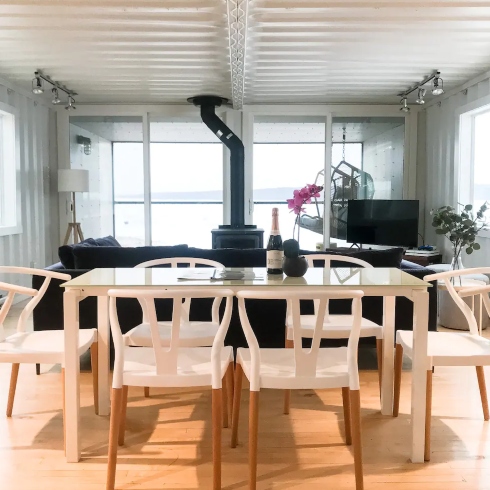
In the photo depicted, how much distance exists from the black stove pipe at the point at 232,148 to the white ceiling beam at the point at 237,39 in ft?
2.29

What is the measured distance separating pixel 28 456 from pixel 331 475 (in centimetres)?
124

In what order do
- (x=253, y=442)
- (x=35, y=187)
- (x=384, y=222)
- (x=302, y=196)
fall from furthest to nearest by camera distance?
(x=35, y=187), (x=384, y=222), (x=302, y=196), (x=253, y=442)

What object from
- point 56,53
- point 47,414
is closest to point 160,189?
point 56,53

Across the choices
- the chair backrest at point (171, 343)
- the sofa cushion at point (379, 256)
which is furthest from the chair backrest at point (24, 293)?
the sofa cushion at point (379, 256)

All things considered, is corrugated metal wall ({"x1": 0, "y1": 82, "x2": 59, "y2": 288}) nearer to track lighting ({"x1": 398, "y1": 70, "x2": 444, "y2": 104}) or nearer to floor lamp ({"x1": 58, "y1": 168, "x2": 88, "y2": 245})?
floor lamp ({"x1": 58, "y1": 168, "x2": 88, "y2": 245})

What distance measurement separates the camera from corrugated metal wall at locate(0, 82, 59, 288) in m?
6.04

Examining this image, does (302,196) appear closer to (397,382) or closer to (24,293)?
(397,382)

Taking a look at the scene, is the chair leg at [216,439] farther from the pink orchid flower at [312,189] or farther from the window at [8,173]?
the window at [8,173]

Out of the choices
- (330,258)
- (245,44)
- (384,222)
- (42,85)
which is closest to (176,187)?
(42,85)

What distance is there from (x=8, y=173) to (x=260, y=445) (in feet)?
15.7

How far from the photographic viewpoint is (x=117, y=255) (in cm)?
352

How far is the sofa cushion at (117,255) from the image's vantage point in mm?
3508

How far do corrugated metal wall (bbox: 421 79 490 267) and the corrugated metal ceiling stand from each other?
0.24 metres

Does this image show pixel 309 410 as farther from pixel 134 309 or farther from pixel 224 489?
pixel 134 309
